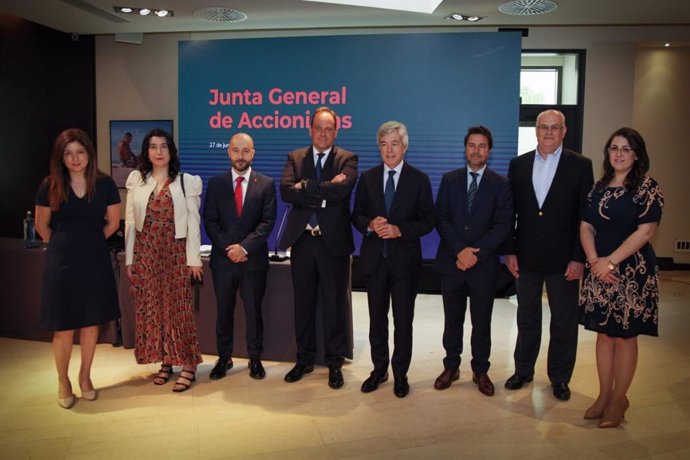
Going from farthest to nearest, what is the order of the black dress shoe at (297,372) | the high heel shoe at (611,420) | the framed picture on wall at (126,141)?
the framed picture on wall at (126,141)
the black dress shoe at (297,372)
the high heel shoe at (611,420)

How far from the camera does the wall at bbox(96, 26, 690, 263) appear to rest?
745 centimetres

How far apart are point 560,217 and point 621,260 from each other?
1.84 ft

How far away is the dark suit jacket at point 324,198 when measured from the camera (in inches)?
141

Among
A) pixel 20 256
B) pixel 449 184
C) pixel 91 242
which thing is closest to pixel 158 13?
pixel 20 256

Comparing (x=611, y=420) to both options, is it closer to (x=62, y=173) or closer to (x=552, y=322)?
(x=552, y=322)

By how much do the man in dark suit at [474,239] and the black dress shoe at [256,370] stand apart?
4.01ft

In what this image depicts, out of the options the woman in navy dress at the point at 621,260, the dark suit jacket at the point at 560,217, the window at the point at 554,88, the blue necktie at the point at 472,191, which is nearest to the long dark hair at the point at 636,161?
the woman in navy dress at the point at 621,260

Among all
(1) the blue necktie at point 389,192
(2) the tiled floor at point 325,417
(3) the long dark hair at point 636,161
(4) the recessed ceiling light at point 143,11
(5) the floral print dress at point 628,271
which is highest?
(4) the recessed ceiling light at point 143,11

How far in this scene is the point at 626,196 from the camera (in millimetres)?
3076

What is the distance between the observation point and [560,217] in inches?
139

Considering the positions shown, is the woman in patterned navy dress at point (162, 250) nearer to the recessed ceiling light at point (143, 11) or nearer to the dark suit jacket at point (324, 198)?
the dark suit jacket at point (324, 198)

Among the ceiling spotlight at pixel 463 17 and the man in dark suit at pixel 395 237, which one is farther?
the ceiling spotlight at pixel 463 17

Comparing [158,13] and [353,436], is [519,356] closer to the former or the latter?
[353,436]

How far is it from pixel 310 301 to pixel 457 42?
162 inches
